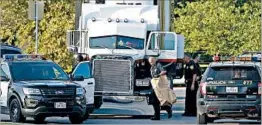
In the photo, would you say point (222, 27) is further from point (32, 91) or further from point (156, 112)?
point (32, 91)

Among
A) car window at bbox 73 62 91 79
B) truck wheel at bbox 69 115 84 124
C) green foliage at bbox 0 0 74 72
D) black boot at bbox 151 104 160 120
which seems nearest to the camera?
truck wheel at bbox 69 115 84 124

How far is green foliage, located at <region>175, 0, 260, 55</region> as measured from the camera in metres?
53.4

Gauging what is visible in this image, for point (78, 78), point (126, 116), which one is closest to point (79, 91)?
point (78, 78)

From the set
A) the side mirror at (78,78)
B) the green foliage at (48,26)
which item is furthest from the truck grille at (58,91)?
the green foliage at (48,26)

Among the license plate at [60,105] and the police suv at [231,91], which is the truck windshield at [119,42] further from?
the police suv at [231,91]

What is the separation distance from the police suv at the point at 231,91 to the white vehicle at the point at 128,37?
4785 millimetres

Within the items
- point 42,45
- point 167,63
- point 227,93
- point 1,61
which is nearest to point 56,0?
point 42,45

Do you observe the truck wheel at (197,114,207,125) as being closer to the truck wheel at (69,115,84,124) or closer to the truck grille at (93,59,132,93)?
the truck wheel at (69,115,84,124)

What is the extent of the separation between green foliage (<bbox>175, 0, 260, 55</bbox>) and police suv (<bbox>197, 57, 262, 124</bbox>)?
103 ft

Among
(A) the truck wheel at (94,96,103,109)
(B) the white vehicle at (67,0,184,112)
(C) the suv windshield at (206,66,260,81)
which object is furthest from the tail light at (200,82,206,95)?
(A) the truck wheel at (94,96,103,109)

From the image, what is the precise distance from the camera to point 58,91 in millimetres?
21641

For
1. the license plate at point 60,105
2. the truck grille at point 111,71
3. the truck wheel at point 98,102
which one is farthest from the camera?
the truck grille at point 111,71

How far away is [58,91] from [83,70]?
3.17m

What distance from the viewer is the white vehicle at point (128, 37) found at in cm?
2574
